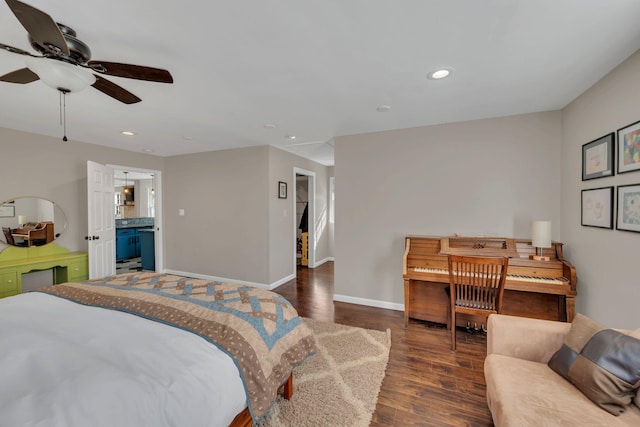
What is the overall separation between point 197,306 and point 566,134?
365cm

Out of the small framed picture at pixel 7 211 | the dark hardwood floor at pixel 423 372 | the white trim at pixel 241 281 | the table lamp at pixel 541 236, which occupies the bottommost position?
the dark hardwood floor at pixel 423 372

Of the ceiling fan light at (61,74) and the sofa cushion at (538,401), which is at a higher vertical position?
the ceiling fan light at (61,74)

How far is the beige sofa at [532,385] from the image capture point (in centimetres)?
113

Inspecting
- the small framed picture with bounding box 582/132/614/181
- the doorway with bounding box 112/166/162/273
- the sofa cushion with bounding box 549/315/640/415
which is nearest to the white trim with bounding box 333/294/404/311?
the sofa cushion with bounding box 549/315/640/415

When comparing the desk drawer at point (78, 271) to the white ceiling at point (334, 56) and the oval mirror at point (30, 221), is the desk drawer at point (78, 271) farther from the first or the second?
the white ceiling at point (334, 56)

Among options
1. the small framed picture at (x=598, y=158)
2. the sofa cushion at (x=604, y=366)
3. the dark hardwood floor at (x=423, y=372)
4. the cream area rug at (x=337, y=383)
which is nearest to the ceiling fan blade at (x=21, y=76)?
the cream area rug at (x=337, y=383)

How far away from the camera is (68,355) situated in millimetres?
1128

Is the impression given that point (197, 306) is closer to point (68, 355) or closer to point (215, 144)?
point (68, 355)

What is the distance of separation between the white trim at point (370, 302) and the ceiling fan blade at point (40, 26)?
349 centimetres

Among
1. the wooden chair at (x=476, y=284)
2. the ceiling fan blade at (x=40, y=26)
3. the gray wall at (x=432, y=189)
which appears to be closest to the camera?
the ceiling fan blade at (x=40, y=26)

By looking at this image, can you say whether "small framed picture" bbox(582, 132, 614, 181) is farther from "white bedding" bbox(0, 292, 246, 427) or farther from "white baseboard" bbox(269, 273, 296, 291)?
"white baseboard" bbox(269, 273, 296, 291)

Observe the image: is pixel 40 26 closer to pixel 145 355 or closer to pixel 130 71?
pixel 130 71

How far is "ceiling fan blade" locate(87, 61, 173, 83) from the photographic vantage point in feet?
4.83

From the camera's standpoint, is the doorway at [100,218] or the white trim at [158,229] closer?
the doorway at [100,218]
